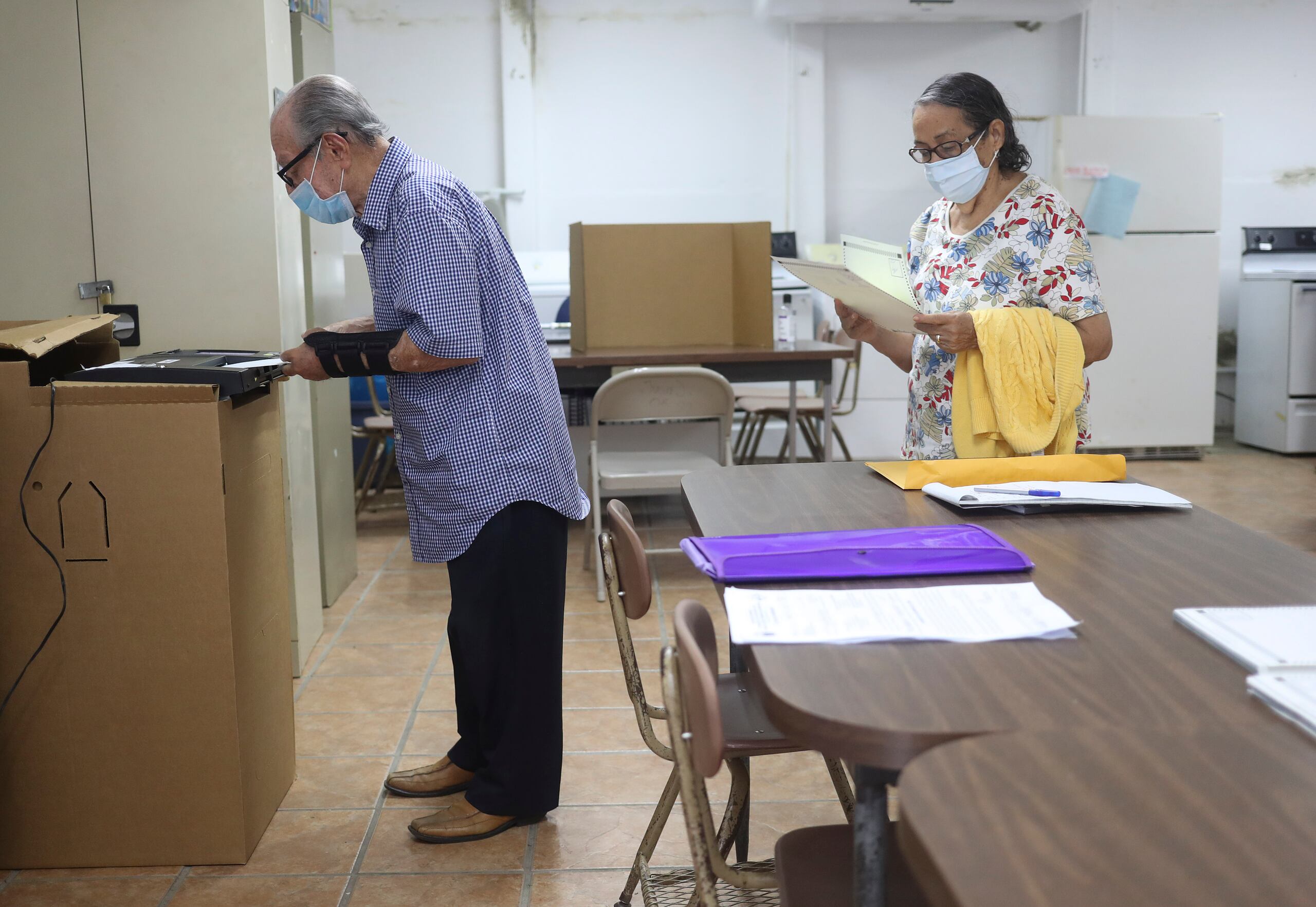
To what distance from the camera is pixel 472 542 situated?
6.65ft

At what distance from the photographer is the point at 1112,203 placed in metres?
6.03

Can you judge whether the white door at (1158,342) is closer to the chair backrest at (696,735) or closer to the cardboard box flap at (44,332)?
the cardboard box flap at (44,332)

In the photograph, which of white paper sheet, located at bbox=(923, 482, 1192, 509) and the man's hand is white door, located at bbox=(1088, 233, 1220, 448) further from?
the man's hand

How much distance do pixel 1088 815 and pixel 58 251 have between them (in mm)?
2838

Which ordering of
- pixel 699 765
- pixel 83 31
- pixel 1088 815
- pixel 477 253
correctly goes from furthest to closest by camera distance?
pixel 83 31 < pixel 477 253 < pixel 699 765 < pixel 1088 815

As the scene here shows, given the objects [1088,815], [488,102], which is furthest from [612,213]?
[1088,815]

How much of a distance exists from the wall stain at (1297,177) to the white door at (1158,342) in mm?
1065

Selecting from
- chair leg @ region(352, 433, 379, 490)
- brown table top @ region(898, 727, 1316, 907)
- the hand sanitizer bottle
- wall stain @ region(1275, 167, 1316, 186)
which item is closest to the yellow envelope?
brown table top @ region(898, 727, 1316, 907)

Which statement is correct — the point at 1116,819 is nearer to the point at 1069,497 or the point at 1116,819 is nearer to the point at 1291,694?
the point at 1291,694

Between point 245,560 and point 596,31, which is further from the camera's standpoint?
point 596,31

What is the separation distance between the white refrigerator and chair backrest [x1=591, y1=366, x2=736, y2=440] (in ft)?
10.7

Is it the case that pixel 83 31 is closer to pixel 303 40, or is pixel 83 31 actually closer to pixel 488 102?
pixel 303 40

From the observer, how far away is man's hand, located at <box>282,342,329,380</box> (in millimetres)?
1993

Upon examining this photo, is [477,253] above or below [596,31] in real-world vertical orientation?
below
